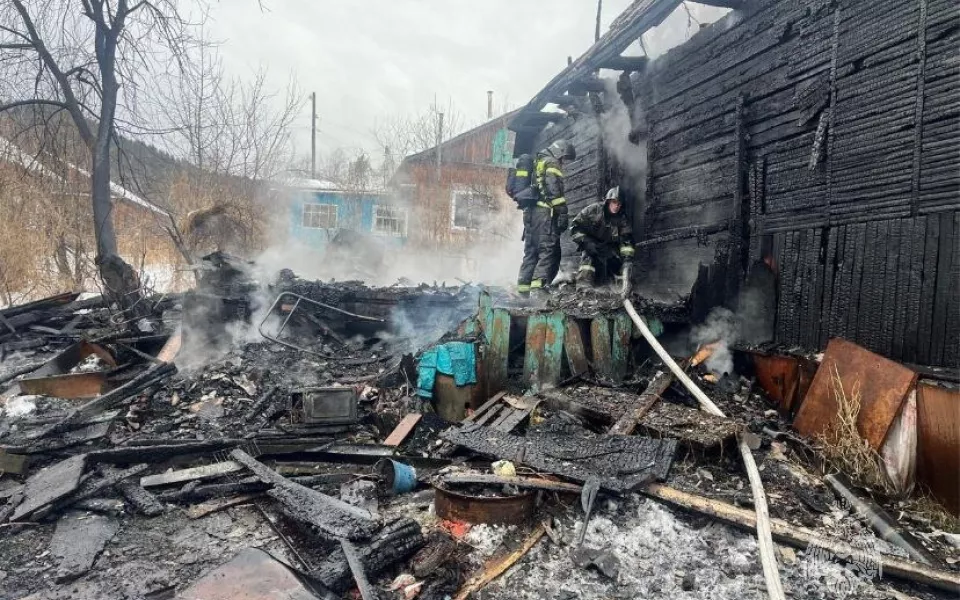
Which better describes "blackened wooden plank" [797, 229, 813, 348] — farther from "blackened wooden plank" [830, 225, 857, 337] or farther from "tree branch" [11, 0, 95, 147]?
"tree branch" [11, 0, 95, 147]

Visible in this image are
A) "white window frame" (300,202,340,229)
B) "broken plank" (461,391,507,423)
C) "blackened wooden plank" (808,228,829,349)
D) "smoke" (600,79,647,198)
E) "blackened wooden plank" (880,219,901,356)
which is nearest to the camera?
"blackened wooden plank" (880,219,901,356)

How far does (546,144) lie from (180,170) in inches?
570

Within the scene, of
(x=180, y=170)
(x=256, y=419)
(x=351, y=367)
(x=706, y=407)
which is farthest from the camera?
(x=180, y=170)

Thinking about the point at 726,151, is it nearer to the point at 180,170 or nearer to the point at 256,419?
the point at 256,419

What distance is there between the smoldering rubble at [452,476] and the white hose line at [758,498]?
0.12 m

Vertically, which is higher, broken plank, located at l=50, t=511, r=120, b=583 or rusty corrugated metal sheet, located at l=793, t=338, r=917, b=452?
rusty corrugated metal sheet, located at l=793, t=338, r=917, b=452

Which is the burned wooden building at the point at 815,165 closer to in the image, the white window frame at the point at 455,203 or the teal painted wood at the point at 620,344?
the teal painted wood at the point at 620,344

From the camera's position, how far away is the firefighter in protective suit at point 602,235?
22.8 ft

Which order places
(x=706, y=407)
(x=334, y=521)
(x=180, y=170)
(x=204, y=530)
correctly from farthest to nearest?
(x=180, y=170), (x=706, y=407), (x=204, y=530), (x=334, y=521)

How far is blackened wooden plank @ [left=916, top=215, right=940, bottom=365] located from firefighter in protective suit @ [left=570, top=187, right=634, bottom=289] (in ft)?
10.9

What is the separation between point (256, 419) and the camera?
535 centimetres

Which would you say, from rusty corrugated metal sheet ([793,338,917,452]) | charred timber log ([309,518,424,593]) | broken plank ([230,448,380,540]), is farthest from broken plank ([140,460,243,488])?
rusty corrugated metal sheet ([793,338,917,452])

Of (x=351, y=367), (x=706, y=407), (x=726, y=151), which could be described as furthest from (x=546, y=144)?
(x=706, y=407)

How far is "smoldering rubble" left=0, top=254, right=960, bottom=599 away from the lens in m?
2.68
